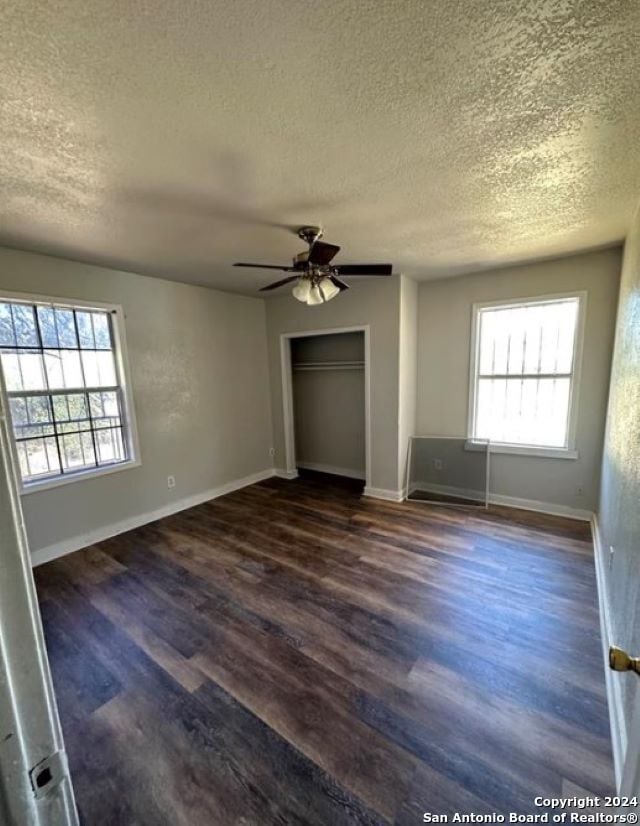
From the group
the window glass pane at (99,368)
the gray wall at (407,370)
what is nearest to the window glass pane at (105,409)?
the window glass pane at (99,368)

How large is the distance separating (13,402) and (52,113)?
2.37m

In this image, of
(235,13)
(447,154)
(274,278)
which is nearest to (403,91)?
(447,154)

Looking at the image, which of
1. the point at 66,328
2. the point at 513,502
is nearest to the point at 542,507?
the point at 513,502

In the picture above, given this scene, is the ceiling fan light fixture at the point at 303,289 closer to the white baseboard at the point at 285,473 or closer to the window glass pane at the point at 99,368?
the window glass pane at the point at 99,368

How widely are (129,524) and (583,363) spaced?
479 centimetres

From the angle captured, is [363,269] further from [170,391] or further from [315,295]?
[170,391]

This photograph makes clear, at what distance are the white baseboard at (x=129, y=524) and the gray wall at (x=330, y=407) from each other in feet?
3.48

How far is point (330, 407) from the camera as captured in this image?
525 centimetres

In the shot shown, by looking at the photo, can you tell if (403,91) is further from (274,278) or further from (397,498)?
(397,498)

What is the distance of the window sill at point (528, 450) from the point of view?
350 cm

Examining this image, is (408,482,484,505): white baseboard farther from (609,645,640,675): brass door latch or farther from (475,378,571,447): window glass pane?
(609,645,640,675): brass door latch

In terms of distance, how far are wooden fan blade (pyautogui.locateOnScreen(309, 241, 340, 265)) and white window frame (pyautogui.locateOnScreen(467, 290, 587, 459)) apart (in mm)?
2373

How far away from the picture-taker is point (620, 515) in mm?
1935

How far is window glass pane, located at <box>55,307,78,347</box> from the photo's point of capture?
10.2 ft
